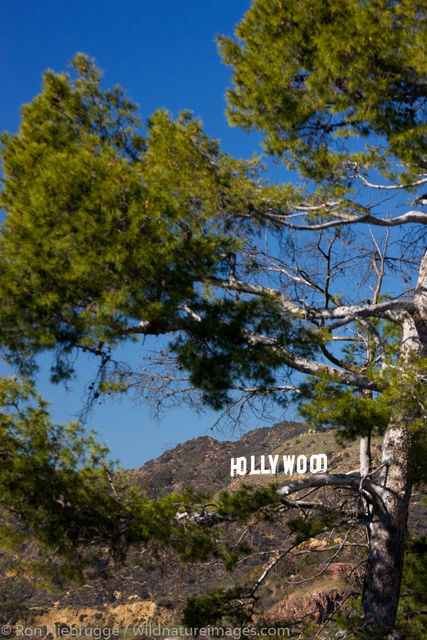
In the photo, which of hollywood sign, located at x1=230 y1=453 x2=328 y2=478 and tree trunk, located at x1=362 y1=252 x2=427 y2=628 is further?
hollywood sign, located at x1=230 y1=453 x2=328 y2=478

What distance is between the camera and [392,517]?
6.35 metres

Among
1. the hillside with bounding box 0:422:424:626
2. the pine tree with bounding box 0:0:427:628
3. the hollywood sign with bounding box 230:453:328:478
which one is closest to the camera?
the pine tree with bounding box 0:0:427:628

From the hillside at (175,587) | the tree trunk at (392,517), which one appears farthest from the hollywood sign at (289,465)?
the tree trunk at (392,517)

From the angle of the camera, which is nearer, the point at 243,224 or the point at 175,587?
the point at 243,224

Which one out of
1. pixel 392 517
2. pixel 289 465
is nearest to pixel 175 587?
pixel 289 465

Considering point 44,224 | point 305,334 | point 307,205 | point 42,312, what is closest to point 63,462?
point 42,312

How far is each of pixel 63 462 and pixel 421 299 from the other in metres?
4.20

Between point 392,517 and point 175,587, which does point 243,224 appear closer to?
point 392,517

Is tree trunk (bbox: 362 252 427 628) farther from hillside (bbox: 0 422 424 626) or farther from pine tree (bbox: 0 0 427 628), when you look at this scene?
hillside (bbox: 0 422 424 626)

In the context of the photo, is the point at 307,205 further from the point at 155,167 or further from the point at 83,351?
the point at 83,351

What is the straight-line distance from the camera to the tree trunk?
20.2 feet

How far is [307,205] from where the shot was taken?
21.5 ft

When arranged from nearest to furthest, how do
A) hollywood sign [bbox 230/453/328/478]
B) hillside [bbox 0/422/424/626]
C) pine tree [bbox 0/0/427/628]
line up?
pine tree [bbox 0/0/427/628] → hollywood sign [bbox 230/453/328/478] → hillside [bbox 0/422/424/626]

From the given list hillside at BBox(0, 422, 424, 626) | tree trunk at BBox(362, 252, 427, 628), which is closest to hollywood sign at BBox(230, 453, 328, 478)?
hillside at BBox(0, 422, 424, 626)
